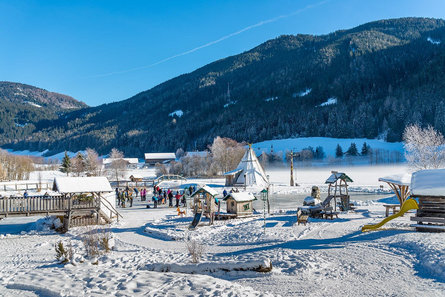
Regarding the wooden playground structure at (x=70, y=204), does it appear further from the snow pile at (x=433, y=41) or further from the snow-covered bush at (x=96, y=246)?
the snow pile at (x=433, y=41)

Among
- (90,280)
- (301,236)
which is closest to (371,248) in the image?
(301,236)

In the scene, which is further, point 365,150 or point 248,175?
point 365,150

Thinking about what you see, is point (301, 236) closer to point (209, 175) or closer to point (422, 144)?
point (422, 144)

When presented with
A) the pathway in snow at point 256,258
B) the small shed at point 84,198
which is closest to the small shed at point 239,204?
the pathway in snow at point 256,258

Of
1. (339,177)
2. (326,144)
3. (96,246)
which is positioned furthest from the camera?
(326,144)

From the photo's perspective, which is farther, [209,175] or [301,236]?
[209,175]

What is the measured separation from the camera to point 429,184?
14484 millimetres

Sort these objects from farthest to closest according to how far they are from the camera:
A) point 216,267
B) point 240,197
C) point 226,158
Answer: point 226,158 < point 240,197 < point 216,267

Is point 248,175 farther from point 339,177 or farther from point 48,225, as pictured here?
point 48,225

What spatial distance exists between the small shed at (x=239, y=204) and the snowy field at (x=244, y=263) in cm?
297

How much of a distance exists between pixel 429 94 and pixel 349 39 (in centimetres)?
7454

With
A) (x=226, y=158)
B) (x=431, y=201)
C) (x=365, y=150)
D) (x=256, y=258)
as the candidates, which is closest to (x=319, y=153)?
(x=365, y=150)

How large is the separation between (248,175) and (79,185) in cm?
2504

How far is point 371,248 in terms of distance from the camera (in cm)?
1181
